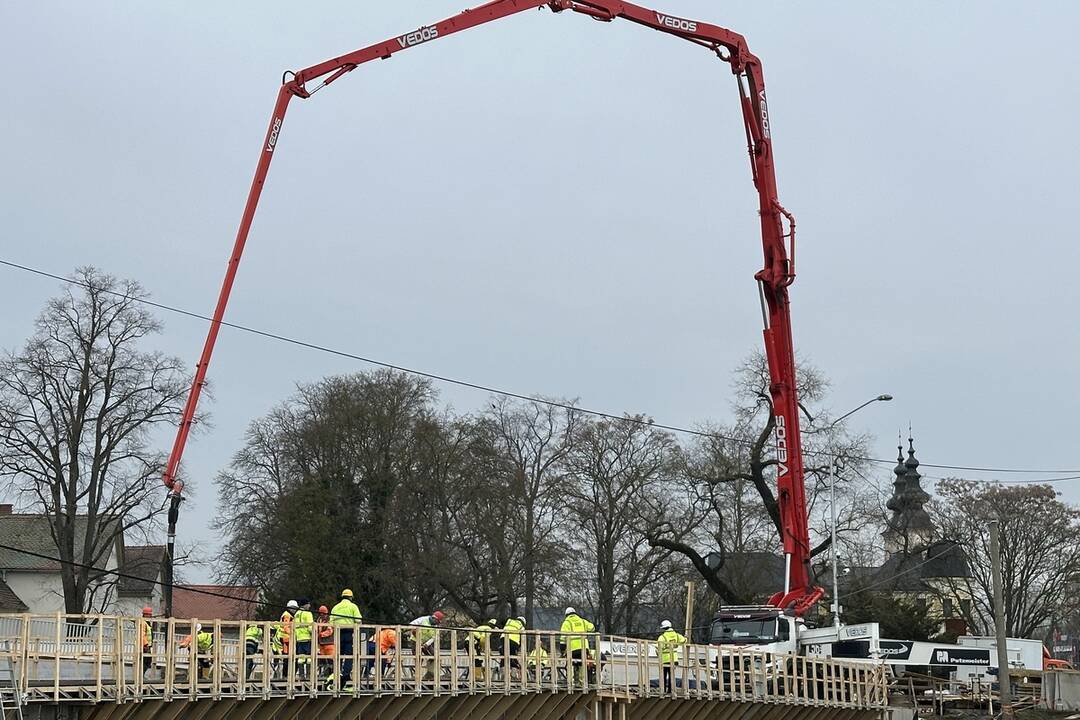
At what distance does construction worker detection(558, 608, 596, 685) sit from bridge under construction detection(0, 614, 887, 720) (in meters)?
0.12

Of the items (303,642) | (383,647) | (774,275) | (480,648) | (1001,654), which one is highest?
(774,275)

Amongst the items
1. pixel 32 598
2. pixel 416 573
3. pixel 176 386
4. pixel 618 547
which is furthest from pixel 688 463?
pixel 32 598

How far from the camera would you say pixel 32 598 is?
234 ft

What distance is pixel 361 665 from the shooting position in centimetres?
2347

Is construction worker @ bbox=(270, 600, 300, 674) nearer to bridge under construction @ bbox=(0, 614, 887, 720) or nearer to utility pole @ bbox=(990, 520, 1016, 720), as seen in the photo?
bridge under construction @ bbox=(0, 614, 887, 720)

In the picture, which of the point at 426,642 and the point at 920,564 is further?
the point at 920,564

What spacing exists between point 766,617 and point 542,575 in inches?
1044

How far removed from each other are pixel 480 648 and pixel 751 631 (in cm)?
1040

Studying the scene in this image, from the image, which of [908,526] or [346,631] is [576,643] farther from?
[908,526]

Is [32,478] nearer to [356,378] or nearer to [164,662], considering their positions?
[356,378]

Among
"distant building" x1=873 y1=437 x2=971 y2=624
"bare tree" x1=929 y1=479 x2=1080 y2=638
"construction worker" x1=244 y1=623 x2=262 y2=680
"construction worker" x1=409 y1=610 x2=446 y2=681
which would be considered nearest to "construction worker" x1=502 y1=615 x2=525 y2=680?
"construction worker" x1=409 y1=610 x2=446 y2=681

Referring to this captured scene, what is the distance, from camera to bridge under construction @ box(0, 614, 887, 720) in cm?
1967

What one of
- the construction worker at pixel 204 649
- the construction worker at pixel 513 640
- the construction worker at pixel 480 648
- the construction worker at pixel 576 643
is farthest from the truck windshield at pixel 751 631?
the construction worker at pixel 204 649

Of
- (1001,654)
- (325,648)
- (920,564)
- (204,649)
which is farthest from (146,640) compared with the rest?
(920,564)
